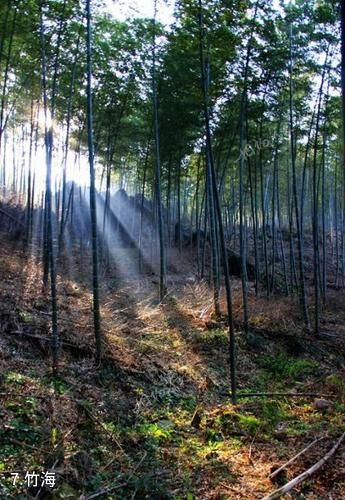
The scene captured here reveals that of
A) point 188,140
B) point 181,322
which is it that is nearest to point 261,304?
point 181,322

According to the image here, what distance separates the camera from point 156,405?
16.2 ft

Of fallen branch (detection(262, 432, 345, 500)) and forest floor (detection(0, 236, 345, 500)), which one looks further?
forest floor (detection(0, 236, 345, 500))

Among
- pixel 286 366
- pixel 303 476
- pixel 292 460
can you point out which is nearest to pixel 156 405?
pixel 292 460

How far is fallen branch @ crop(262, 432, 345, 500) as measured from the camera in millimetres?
3073

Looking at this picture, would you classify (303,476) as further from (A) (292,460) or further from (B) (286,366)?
(B) (286,366)

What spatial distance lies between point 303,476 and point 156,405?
2087 millimetres

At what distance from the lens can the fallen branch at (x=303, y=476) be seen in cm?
307

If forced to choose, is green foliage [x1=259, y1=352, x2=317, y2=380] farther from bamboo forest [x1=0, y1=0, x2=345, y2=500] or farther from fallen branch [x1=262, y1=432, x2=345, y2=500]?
fallen branch [x1=262, y1=432, x2=345, y2=500]

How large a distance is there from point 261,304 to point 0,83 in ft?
28.5

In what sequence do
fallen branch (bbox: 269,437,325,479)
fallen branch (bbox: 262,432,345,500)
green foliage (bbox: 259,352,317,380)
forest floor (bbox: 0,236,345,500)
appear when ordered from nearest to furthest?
fallen branch (bbox: 262,432,345,500) < forest floor (bbox: 0,236,345,500) < fallen branch (bbox: 269,437,325,479) < green foliage (bbox: 259,352,317,380)

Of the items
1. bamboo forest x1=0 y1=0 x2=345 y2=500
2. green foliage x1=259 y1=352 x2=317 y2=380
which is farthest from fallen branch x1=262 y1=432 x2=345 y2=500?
green foliage x1=259 y1=352 x2=317 y2=380

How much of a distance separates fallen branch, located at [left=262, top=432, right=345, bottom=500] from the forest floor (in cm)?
6

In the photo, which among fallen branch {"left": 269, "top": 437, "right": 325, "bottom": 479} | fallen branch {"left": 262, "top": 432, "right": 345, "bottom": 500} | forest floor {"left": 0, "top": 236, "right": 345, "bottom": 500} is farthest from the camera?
fallen branch {"left": 269, "top": 437, "right": 325, "bottom": 479}

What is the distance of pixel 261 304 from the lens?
1014cm
